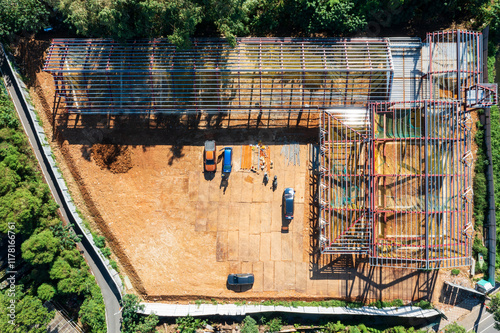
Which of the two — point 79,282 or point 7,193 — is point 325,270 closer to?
point 79,282

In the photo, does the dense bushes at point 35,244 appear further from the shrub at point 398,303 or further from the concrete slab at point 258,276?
the shrub at point 398,303

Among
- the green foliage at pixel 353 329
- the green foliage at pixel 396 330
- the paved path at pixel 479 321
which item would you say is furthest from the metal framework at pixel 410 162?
the green foliage at pixel 353 329

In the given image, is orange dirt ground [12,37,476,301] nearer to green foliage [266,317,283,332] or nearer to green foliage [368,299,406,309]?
green foliage [368,299,406,309]

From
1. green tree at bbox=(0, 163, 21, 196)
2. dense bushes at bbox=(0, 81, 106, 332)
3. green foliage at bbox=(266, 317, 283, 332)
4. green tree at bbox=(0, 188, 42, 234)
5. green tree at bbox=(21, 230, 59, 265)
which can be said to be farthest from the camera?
green foliage at bbox=(266, 317, 283, 332)

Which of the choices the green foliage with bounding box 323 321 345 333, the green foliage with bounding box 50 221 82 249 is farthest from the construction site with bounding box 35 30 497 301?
the green foliage with bounding box 323 321 345 333

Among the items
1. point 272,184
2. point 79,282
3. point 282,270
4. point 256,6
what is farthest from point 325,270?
point 256,6

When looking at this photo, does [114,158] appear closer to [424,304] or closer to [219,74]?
[219,74]
